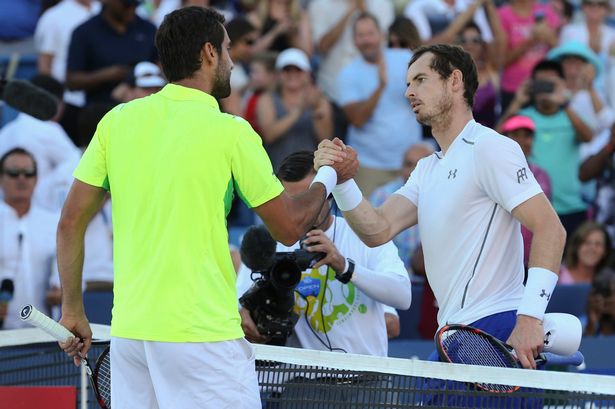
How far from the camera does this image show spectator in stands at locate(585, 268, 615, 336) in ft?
31.3

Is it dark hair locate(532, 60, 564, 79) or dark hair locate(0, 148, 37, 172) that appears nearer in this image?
dark hair locate(0, 148, 37, 172)

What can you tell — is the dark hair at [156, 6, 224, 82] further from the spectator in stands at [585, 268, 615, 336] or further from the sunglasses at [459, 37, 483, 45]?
the sunglasses at [459, 37, 483, 45]

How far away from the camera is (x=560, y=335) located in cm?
468

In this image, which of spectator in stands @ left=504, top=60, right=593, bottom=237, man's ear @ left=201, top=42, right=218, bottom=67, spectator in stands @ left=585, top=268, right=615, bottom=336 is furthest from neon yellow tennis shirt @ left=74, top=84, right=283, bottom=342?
spectator in stands @ left=504, top=60, right=593, bottom=237

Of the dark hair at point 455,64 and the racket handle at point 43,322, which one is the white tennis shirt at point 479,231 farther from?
the racket handle at point 43,322

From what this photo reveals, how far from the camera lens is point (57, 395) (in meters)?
5.24

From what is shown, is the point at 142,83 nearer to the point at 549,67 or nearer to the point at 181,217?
the point at 549,67

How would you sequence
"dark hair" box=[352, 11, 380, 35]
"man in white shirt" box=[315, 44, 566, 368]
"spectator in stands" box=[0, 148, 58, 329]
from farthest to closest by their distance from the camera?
"dark hair" box=[352, 11, 380, 35] → "spectator in stands" box=[0, 148, 58, 329] → "man in white shirt" box=[315, 44, 566, 368]

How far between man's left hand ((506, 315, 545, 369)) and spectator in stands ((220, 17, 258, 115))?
579 cm

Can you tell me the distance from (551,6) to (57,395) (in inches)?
336

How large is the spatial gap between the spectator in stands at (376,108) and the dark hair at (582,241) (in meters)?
1.54

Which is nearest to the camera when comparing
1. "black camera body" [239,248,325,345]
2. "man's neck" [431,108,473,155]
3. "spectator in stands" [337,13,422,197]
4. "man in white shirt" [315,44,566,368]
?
"man in white shirt" [315,44,566,368]

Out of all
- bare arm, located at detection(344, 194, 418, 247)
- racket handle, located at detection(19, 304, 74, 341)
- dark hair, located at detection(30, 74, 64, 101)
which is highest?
dark hair, located at detection(30, 74, 64, 101)

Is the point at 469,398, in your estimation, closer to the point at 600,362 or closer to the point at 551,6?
the point at 600,362
